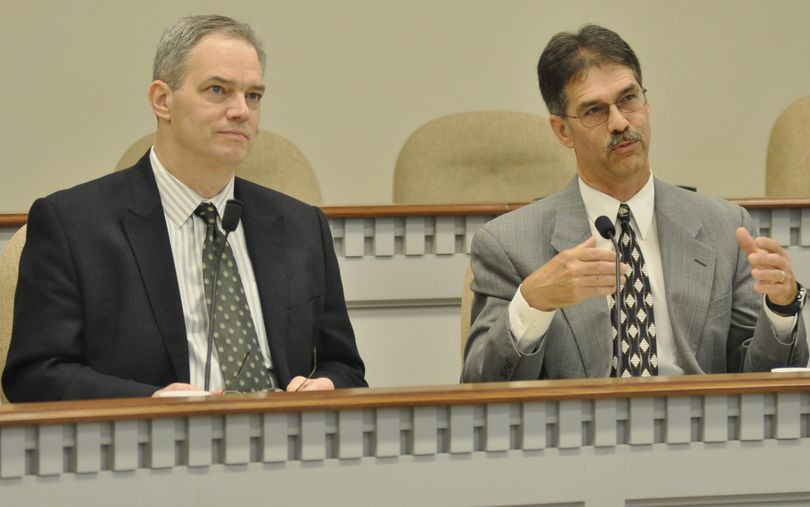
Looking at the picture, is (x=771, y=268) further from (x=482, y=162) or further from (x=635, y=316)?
(x=482, y=162)

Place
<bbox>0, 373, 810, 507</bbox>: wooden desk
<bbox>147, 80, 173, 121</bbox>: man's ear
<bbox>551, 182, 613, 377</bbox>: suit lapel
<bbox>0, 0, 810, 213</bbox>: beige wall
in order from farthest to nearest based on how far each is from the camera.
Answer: <bbox>0, 0, 810, 213</bbox>: beige wall → <bbox>147, 80, 173, 121</bbox>: man's ear → <bbox>551, 182, 613, 377</bbox>: suit lapel → <bbox>0, 373, 810, 507</bbox>: wooden desk

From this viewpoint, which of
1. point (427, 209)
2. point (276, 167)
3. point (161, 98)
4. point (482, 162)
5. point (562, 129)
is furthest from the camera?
point (482, 162)

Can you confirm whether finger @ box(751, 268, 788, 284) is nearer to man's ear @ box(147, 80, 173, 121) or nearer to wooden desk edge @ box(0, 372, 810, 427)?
wooden desk edge @ box(0, 372, 810, 427)

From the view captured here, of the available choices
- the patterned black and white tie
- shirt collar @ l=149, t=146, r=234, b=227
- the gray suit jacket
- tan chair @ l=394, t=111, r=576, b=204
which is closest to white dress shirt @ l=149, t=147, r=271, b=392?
shirt collar @ l=149, t=146, r=234, b=227

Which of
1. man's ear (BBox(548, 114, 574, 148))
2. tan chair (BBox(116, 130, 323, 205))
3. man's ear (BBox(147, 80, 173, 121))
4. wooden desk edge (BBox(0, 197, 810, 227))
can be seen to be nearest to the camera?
man's ear (BBox(147, 80, 173, 121))

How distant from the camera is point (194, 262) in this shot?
225cm

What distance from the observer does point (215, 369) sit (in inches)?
86.8

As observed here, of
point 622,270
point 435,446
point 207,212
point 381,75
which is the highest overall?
point 381,75

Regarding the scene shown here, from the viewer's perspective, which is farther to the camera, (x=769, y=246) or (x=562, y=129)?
(x=562, y=129)

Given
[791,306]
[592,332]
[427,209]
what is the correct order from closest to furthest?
[791,306]
[592,332]
[427,209]

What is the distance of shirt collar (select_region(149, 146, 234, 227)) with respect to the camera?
→ 228 centimetres

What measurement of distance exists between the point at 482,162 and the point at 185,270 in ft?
4.35

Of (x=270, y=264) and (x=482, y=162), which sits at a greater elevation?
(x=482, y=162)

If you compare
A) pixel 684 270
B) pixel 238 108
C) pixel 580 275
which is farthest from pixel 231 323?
pixel 684 270
